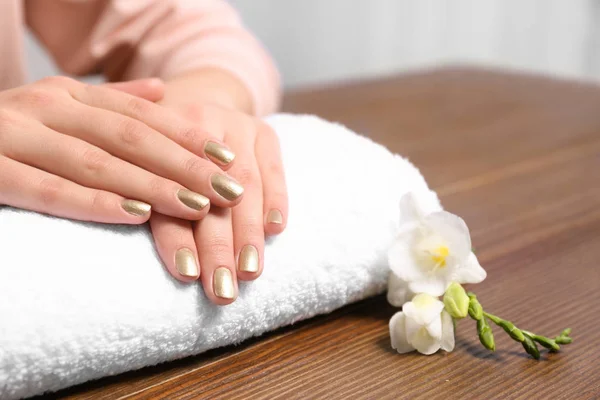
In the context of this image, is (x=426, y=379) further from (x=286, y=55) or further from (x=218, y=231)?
(x=286, y=55)

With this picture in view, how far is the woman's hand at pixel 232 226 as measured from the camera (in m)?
0.46

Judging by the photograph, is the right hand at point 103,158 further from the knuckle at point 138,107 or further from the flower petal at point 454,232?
the flower petal at point 454,232

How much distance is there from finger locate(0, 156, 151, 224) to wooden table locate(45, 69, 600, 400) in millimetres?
111

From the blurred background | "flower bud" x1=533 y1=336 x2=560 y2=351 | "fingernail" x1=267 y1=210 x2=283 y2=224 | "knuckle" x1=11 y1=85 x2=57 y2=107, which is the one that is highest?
"knuckle" x1=11 y1=85 x2=57 y2=107

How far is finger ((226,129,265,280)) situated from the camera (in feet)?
1.57

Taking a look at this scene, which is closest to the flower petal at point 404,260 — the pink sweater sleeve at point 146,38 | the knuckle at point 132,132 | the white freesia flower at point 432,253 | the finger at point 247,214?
the white freesia flower at point 432,253

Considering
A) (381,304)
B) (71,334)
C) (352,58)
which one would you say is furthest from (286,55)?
(71,334)

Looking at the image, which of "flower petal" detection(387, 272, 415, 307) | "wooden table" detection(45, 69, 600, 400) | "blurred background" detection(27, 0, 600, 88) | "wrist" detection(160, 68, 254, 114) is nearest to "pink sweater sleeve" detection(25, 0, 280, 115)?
"wrist" detection(160, 68, 254, 114)

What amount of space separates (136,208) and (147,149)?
59 millimetres

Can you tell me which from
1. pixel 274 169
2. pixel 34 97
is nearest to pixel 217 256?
pixel 274 169

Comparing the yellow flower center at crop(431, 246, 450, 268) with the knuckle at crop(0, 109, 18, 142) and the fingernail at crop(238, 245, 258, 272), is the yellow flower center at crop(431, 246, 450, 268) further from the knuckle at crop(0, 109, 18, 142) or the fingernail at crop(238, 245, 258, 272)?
the knuckle at crop(0, 109, 18, 142)

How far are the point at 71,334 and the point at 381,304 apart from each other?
26cm

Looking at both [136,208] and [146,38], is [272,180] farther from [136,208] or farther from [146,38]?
[146,38]

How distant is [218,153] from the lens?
519 millimetres
